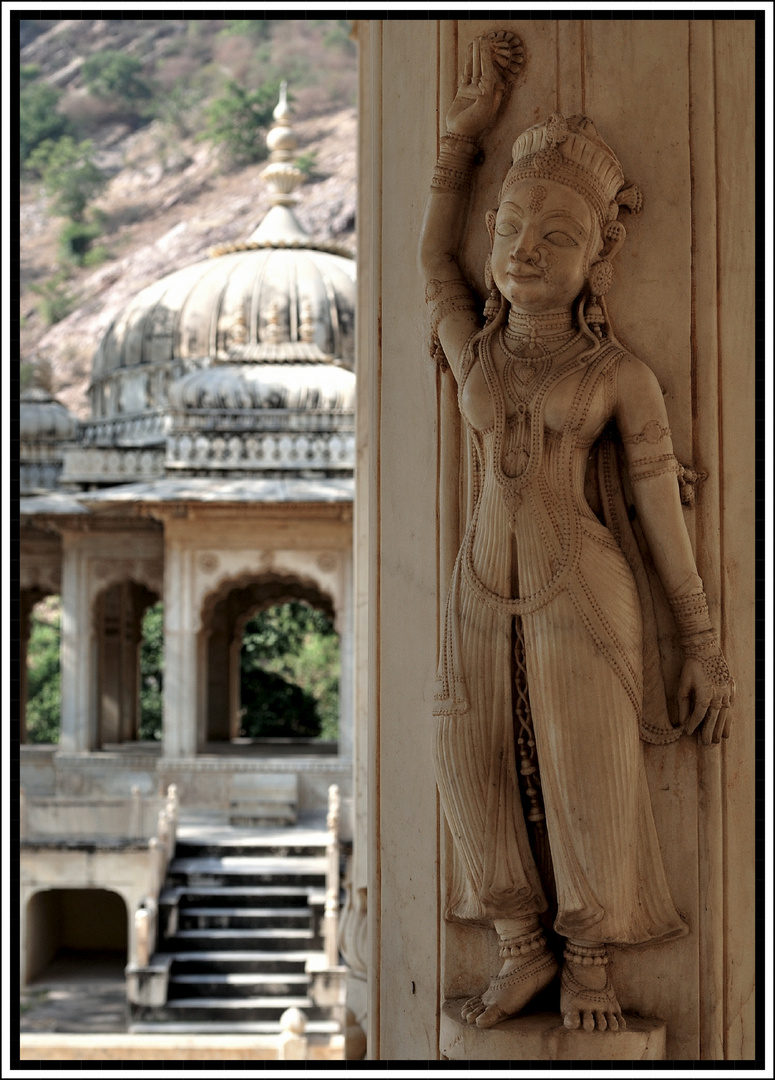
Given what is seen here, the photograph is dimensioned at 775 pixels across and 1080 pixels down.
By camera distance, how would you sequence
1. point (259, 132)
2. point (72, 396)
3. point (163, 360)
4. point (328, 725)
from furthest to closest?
point (259, 132) < point (72, 396) < point (328, 725) < point (163, 360)

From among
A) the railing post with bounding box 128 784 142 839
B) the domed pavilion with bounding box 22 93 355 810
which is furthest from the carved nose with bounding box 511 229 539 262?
the domed pavilion with bounding box 22 93 355 810

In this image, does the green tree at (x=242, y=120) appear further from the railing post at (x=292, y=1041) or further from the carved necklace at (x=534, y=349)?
the carved necklace at (x=534, y=349)

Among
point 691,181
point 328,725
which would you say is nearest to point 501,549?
point 691,181

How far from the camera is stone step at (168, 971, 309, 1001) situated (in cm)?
1333

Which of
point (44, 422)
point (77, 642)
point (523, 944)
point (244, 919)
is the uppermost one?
point (44, 422)

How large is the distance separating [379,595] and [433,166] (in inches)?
51.5

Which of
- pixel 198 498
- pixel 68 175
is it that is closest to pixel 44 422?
pixel 198 498

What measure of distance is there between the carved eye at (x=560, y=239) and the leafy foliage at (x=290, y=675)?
91.4ft

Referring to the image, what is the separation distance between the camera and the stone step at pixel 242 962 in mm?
13547

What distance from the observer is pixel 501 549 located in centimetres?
351

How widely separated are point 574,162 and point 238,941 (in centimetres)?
1185

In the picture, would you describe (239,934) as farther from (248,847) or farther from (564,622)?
(564,622)

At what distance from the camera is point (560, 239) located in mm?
3475
